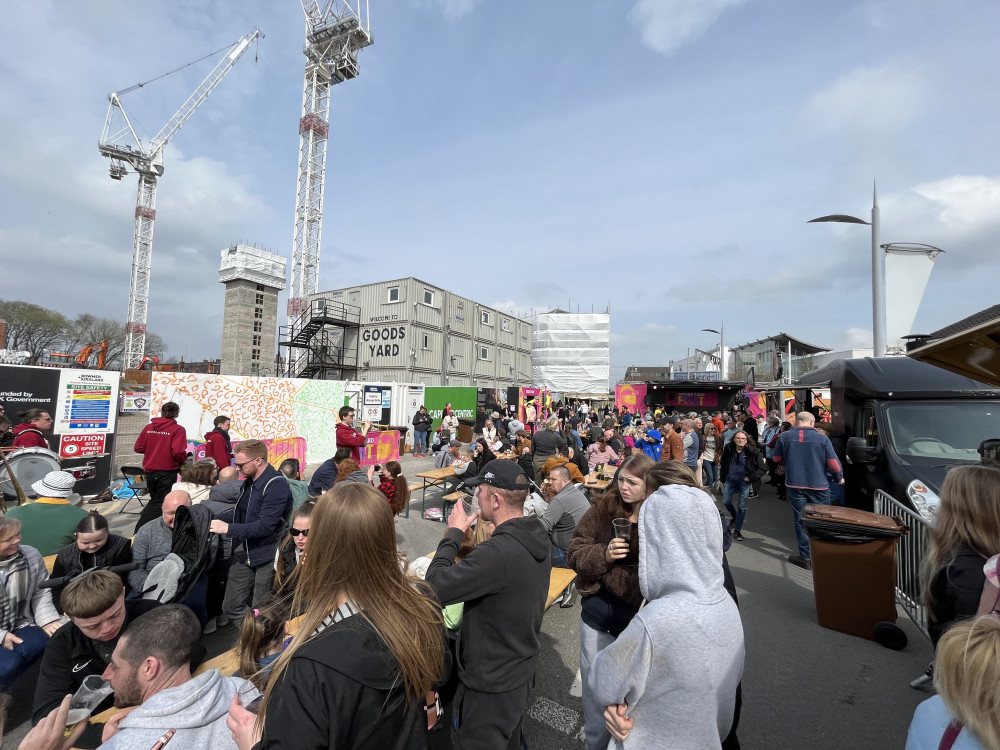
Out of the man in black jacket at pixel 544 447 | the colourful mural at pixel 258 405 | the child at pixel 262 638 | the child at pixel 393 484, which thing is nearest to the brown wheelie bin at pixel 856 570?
the man in black jacket at pixel 544 447

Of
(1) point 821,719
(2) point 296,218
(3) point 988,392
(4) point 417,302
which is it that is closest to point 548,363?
(4) point 417,302

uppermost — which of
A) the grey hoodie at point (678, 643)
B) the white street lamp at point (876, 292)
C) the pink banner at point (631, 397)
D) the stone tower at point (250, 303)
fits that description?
the stone tower at point (250, 303)

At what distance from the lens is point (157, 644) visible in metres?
1.87

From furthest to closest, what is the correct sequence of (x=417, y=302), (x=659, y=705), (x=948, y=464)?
(x=417, y=302)
(x=948, y=464)
(x=659, y=705)

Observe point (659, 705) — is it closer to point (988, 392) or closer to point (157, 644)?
point (157, 644)

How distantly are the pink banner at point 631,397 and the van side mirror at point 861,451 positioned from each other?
62.5ft

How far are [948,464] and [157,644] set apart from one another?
24.3ft

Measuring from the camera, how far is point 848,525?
4.15 meters

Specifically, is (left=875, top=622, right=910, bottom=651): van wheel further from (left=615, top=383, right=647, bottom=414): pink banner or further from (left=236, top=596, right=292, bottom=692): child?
(left=615, top=383, right=647, bottom=414): pink banner

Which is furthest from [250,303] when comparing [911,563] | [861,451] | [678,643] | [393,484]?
[678,643]

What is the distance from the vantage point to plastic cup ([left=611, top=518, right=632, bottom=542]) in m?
2.38

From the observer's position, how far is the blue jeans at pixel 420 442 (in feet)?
53.9

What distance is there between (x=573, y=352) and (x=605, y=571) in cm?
4383

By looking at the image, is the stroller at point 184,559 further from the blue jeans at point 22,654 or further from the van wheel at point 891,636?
the van wheel at point 891,636
